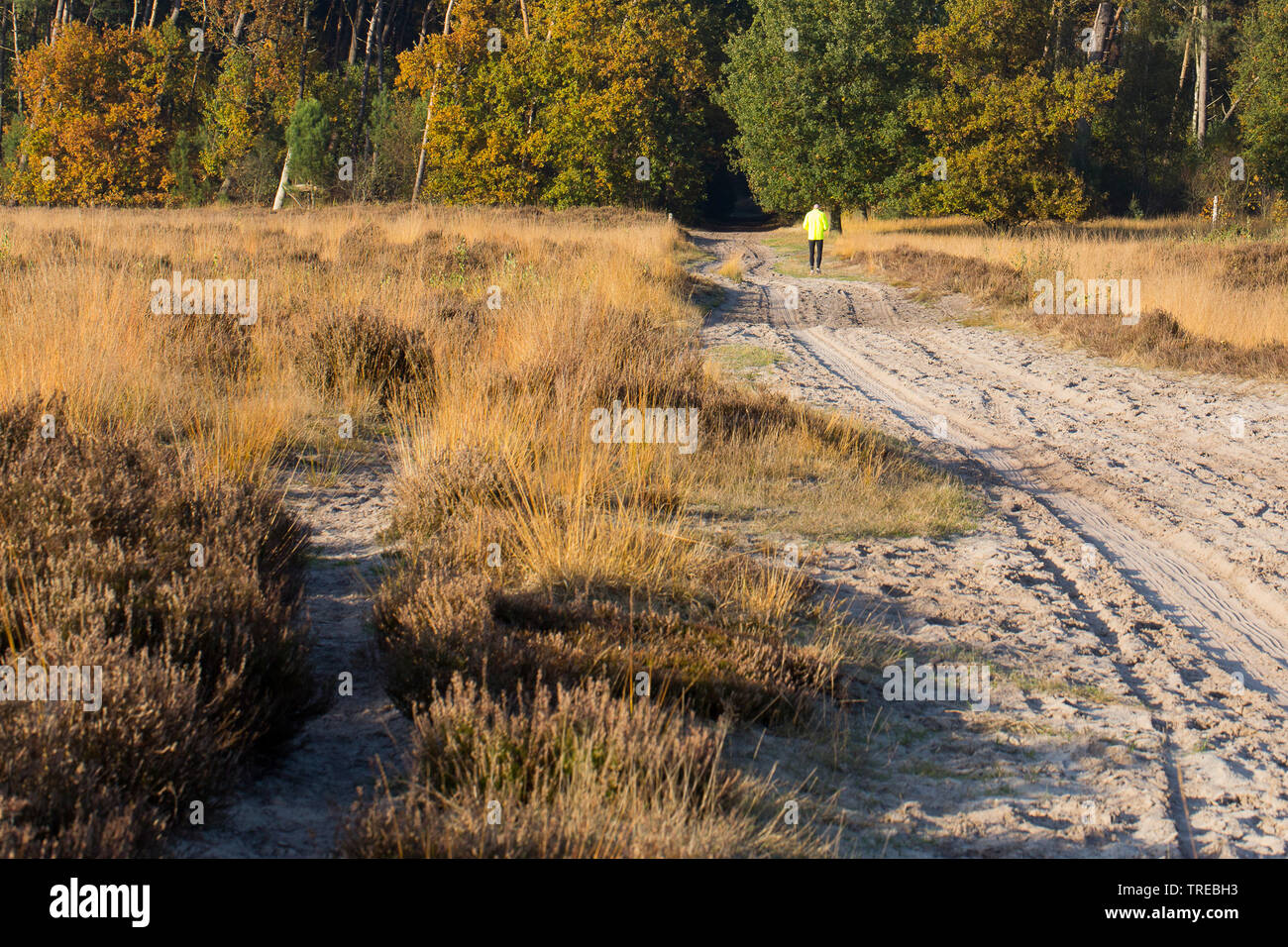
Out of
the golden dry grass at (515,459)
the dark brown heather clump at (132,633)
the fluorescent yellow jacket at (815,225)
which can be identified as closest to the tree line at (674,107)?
the fluorescent yellow jacket at (815,225)

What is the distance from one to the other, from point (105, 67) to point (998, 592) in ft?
156

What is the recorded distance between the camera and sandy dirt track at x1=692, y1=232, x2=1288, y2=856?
11.8 feet

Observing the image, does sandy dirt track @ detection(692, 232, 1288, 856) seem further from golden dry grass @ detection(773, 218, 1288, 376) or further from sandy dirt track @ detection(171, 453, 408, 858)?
sandy dirt track @ detection(171, 453, 408, 858)

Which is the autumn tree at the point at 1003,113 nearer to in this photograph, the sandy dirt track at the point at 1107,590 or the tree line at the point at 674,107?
the tree line at the point at 674,107

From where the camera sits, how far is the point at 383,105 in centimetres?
4266

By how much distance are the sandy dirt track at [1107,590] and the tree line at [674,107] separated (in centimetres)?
2071

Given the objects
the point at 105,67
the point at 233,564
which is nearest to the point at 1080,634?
the point at 233,564

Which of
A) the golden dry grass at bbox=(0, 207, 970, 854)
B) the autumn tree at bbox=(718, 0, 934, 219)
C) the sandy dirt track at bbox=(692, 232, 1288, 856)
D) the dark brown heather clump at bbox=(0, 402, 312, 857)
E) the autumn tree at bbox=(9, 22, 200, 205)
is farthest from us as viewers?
the autumn tree at bbox=(9, 22, 200, 205)

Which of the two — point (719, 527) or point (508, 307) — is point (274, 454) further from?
point (508, 307)

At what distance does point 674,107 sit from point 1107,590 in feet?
137

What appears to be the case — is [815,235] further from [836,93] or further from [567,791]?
→ [567,791]

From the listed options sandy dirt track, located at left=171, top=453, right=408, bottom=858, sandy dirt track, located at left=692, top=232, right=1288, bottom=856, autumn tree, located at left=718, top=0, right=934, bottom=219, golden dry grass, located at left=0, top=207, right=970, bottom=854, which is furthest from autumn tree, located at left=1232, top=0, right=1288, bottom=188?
sandy dirt track, located at left=171, top=453, right=408, bottom=858

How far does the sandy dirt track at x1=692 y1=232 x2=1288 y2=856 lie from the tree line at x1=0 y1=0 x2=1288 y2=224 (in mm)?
20706

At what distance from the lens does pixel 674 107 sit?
1750 inches
